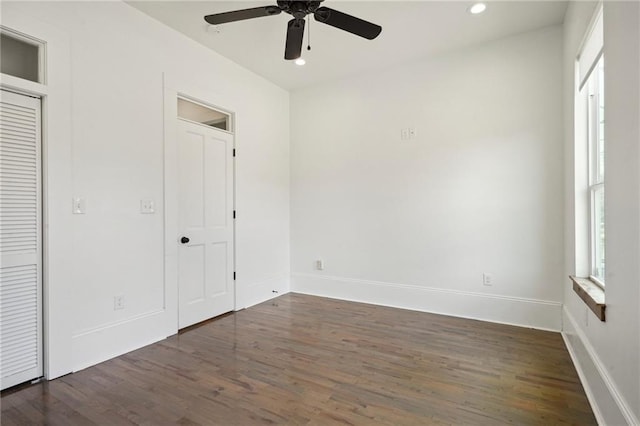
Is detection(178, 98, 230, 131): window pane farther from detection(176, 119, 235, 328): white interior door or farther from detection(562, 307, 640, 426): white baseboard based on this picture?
detection(562, 307, 640, 426): white baseboard

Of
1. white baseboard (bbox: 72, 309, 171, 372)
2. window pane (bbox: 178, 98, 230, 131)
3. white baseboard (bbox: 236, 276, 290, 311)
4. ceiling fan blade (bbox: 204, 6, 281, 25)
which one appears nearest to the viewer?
ceiling fan blade (bbox: 204, 6, 281, 25)

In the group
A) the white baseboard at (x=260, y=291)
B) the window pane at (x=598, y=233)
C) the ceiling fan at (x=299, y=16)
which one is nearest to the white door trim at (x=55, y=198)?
the ceiling fan at (x=299, y=16)

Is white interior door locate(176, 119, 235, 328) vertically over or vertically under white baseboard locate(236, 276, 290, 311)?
over

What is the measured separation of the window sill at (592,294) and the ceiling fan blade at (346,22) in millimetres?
2284

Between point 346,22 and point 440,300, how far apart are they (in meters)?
3.02

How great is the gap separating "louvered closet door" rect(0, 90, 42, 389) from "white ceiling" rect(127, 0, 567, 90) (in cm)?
139

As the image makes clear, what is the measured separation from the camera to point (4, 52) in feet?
7.18

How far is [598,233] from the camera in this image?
2.47 metres

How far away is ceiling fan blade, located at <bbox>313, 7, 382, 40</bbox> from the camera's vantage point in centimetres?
230

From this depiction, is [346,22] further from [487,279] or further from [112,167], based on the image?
[487,279]

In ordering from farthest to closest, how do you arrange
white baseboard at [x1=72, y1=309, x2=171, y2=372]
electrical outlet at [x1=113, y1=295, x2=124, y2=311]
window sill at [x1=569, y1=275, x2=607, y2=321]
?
electrical outlet at [x1=113, y1=295, x2=124, y2=311] → white baseboard at [x1=72, y1=309, x2=171, y2=372] → window sill at [x1=569, y1=275, x2=607, y2=321]

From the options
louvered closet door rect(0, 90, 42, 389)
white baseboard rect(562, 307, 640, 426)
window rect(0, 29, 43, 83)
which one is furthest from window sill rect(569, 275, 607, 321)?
window rect(0, 29, 43, 83)

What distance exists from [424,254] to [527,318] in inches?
46.6

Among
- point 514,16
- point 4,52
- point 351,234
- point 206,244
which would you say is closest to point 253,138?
point 206,244
